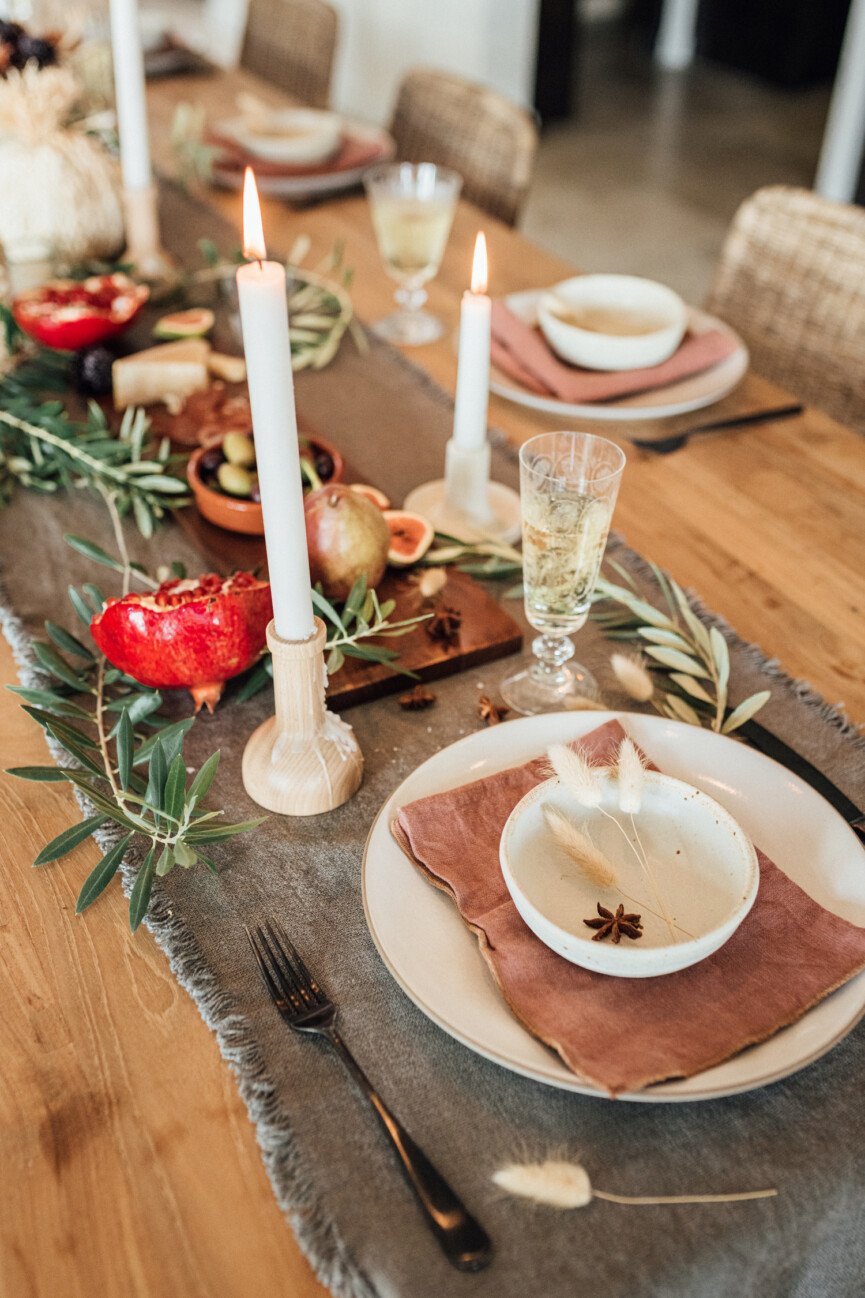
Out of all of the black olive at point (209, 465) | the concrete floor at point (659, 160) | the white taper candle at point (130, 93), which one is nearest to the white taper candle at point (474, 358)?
the black olive at point (209, 465)

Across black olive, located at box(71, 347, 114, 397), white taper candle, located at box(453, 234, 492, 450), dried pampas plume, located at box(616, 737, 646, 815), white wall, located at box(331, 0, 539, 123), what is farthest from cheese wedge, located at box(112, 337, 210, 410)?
white wall, located at box(331, 0, 539, 123)

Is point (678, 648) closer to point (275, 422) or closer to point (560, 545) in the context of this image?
point (560, 545)

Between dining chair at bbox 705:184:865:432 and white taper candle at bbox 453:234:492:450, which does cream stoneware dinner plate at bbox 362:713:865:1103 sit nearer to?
white taper candle at bbox 453:234:492:450

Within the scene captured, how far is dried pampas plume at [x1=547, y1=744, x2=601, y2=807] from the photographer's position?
2.33ft

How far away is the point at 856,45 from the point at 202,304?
3.24 metres

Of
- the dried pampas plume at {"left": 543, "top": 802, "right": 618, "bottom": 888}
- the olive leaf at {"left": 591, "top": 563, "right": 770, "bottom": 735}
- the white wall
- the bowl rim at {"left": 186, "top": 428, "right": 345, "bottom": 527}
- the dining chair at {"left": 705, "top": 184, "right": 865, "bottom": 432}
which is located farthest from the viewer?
the white wall

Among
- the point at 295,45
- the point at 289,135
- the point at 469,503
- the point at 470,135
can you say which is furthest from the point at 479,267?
Answer: the point at 295,45

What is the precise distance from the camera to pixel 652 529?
3.85 ft

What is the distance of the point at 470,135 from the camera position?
212 cm

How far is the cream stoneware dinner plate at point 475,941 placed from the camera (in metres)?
0.61

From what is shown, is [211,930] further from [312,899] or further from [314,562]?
[314,562]

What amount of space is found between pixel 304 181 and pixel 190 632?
1252 mm

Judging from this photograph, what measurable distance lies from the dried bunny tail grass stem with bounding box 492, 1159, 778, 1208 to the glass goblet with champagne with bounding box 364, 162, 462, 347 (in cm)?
115

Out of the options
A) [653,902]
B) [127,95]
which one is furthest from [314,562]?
[127,95]
